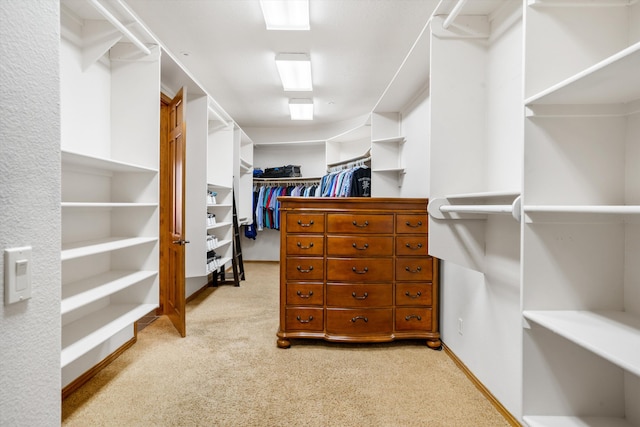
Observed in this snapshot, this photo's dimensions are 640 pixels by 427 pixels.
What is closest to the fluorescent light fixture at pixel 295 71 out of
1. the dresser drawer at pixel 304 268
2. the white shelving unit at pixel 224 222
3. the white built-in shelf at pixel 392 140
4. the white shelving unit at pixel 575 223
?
the white built-in shelf at pixel 392 140

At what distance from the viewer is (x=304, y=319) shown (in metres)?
2.42

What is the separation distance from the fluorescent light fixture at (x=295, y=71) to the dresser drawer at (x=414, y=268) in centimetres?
227

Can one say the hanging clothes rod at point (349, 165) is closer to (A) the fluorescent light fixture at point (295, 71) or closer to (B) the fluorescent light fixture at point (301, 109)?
(B) the fluorescent light fixture at point (301, 109)

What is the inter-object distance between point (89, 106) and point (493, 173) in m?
2.47

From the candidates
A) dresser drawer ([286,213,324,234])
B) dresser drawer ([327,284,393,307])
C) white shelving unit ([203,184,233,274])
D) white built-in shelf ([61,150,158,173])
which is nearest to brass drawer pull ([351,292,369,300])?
dresser drawer ([327,284,393,307])

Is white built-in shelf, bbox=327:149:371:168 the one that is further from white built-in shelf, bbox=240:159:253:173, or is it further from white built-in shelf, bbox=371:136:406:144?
white built-in shelf, bbox=240:159:253:173

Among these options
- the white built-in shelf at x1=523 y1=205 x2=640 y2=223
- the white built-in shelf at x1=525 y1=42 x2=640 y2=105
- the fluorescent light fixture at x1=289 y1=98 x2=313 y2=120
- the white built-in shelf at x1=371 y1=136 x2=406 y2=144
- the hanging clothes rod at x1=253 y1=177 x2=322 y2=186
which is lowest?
the white built-in shelf at x1=523 y1=205 x2=640 y2=223

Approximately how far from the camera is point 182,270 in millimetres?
2635

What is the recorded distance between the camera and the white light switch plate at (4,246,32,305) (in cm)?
59

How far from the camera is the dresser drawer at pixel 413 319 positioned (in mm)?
2418

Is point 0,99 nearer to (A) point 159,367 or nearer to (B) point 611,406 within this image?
(B) point 611,406

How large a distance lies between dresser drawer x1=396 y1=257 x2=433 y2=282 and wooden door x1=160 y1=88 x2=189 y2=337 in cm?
174

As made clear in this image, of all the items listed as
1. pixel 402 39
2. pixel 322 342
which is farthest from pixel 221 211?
pixel 402 39

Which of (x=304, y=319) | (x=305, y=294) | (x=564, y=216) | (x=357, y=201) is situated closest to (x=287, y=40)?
(x=357, y=201)
